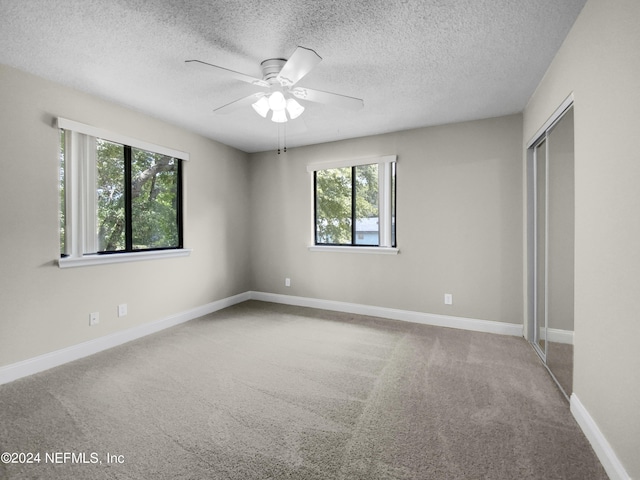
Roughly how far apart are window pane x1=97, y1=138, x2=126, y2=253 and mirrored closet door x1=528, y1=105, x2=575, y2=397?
13.2 feet

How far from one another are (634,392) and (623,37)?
1574mm

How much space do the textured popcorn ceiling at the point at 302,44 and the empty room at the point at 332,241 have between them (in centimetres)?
2

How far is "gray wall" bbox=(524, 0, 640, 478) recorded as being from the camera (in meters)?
1.32

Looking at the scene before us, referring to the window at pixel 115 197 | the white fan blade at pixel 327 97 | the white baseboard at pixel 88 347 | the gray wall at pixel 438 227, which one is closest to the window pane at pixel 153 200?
the window at pixel 115 197

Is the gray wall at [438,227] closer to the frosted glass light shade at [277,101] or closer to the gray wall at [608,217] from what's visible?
the gray wall at [608,217]

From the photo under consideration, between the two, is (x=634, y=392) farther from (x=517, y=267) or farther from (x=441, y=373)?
(x=517, y=267)

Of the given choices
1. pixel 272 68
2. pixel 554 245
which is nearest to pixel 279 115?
pixel 272 68

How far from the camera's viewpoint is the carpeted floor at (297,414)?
1.55m

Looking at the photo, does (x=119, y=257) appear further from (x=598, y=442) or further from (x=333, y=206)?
(x=598, y=442)

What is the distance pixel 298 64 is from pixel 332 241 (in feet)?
9.67

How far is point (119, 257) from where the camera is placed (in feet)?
10.4

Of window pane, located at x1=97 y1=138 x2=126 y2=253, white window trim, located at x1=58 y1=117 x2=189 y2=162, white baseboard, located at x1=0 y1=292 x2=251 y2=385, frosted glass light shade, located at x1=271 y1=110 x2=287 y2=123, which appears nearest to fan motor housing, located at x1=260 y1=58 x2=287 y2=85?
frosted glass light shade, located at x1=271 y1=110 x2=287 y2=123

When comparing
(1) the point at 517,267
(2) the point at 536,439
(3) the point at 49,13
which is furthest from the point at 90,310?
(1) the point at 517,267

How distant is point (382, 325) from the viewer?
3.81m
